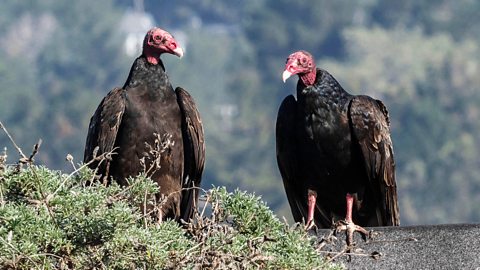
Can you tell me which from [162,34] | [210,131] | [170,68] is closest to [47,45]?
[170,68]

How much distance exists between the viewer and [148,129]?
27.0ft

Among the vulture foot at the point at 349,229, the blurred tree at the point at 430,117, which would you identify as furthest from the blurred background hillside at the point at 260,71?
the vulture foot at the point at 349,229

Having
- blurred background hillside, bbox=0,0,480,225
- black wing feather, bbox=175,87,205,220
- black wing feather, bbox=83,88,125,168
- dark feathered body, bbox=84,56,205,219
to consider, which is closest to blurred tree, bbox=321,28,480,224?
blurred background hillside, bbox=0,0,480,225

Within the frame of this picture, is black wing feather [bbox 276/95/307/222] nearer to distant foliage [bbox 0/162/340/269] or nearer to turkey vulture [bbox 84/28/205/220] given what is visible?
turkey vulture [bbox 84/28/205/220]

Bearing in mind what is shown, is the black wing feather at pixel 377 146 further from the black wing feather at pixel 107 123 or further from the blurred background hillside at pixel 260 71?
the blurred background hillside at pixel 260 71

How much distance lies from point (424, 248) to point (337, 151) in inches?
62.5

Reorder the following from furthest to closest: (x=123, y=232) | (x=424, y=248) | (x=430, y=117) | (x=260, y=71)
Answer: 1. (x=260, y=71)
2. (x=430, y=117)
3. (x=424, y=248)
4. (x=123, y=232)

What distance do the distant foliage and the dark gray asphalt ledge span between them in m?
0.89

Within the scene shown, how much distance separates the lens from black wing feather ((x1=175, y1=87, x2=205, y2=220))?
829cm

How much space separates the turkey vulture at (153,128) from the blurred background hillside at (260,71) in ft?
105

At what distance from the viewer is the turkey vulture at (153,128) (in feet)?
26.9

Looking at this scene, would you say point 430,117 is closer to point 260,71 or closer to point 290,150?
point 260,71

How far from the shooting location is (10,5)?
339 feet

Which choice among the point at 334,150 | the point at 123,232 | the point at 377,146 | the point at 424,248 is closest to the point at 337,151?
the point at 334,150
